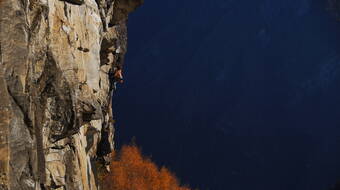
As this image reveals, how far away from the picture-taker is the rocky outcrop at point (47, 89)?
909cm

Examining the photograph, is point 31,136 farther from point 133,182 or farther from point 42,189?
point 133,182

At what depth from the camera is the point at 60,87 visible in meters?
12.6

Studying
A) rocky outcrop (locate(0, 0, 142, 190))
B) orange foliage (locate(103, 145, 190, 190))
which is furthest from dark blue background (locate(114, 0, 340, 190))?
rocky outcrop (locate(0, 0, 142, 190))

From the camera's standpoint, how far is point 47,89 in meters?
12.1

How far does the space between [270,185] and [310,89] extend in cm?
2254

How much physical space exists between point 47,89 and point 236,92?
9313cm

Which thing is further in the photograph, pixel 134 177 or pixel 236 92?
pixel 236 92

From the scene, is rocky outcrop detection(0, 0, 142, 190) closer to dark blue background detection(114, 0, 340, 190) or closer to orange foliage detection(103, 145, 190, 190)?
orange foliage detection(103, 145, 190, 190)

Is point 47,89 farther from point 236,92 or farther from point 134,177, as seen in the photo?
point 236,92

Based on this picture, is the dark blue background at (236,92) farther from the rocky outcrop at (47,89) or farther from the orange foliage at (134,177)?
the rocky outcrop at (47,89)

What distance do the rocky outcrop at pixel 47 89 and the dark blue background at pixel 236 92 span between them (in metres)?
70.7

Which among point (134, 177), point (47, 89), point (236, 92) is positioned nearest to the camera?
point (47, 89)

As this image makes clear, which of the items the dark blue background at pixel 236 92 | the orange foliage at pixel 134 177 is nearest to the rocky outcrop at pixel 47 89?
the orange foliage at pixel 134 177

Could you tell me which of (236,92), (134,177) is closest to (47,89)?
(134,177)
